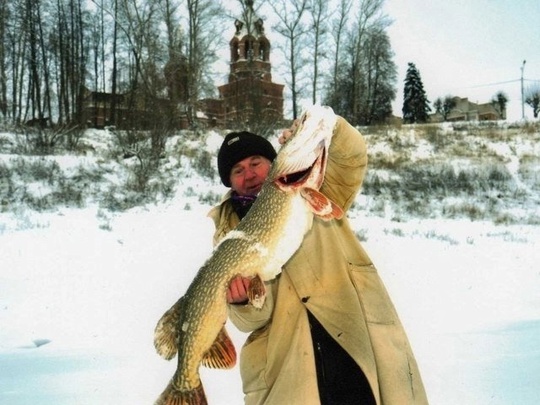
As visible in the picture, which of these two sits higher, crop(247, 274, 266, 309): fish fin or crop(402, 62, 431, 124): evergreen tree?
crop(402, 62, 431, 124): evergreen tree

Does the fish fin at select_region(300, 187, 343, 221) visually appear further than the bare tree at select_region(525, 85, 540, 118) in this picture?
No

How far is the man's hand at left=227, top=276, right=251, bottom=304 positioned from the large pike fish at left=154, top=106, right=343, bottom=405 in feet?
0.06

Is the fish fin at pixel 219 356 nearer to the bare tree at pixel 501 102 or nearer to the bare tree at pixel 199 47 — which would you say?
the bare tree at pixel 199 47

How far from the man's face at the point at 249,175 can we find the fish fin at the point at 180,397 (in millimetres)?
821

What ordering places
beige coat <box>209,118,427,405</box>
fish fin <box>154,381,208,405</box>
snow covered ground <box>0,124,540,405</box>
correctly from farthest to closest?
snow covered ground <box>0,124,540,405</box>, fish fin <box>154,381,208,405</box>, beige coat <box>209,118,427,405</box>

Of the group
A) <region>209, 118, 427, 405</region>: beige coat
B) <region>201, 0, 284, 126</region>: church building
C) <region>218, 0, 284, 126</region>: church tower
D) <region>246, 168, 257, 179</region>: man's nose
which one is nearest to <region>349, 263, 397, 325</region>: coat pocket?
<region>209, 118, 427, 405</region>: beige coat

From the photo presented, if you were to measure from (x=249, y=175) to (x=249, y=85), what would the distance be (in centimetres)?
2188

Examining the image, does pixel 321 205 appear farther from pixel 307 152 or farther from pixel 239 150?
pixel 239 150

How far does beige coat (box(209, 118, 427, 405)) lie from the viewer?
5.74 feet

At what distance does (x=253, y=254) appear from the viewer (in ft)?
6.26

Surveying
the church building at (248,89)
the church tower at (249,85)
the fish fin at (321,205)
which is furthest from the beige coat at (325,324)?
the church tower at (249,85)

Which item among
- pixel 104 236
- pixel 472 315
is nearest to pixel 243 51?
pixel 104 236

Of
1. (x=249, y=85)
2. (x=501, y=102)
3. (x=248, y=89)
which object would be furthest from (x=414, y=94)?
(x=248, y=89)

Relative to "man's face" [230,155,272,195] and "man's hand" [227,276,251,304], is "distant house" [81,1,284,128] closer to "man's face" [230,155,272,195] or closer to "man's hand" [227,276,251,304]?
"man's face" [230,155,272,195]
